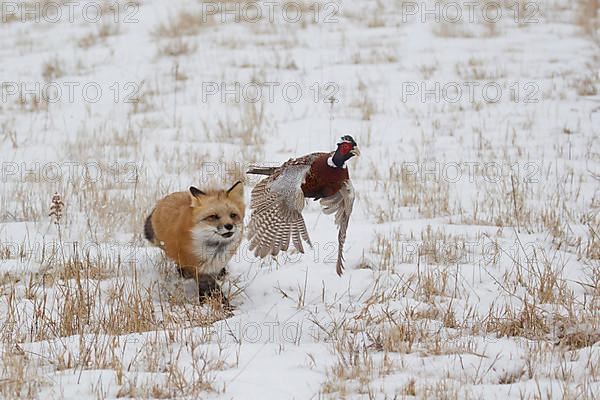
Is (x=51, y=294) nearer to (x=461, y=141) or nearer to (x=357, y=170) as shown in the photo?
(x=357, y=170)

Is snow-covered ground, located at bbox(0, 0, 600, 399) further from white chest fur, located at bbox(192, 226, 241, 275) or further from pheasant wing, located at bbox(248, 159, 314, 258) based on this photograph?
pheasant wing, located at bbox(248, 159, 314, 258)

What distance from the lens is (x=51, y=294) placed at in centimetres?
620

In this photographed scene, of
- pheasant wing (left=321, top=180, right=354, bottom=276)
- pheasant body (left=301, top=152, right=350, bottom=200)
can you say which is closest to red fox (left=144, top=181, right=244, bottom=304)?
pheasant body (left=301, top=152, right=350, bottom=200)

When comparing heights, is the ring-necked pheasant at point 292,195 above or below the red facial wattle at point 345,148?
below

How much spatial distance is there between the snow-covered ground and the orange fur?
1.12 feet

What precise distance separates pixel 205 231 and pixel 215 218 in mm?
132

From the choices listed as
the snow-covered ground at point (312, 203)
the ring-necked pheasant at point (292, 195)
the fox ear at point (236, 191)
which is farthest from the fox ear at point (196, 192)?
the snow-covered ground at point (312, 203)

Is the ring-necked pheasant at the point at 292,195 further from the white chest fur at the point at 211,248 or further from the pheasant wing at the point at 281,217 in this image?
the white chest fur at the point at 211,248

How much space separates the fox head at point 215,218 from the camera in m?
6.15

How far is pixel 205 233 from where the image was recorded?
6.19 m

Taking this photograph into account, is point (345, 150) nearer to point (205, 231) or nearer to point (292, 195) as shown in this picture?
point (292, 195)

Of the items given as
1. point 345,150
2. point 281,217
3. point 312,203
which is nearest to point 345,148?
point 345,150

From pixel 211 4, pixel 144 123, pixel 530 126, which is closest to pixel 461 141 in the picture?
pixel 530 126

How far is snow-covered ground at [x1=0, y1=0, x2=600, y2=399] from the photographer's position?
4809 mm
